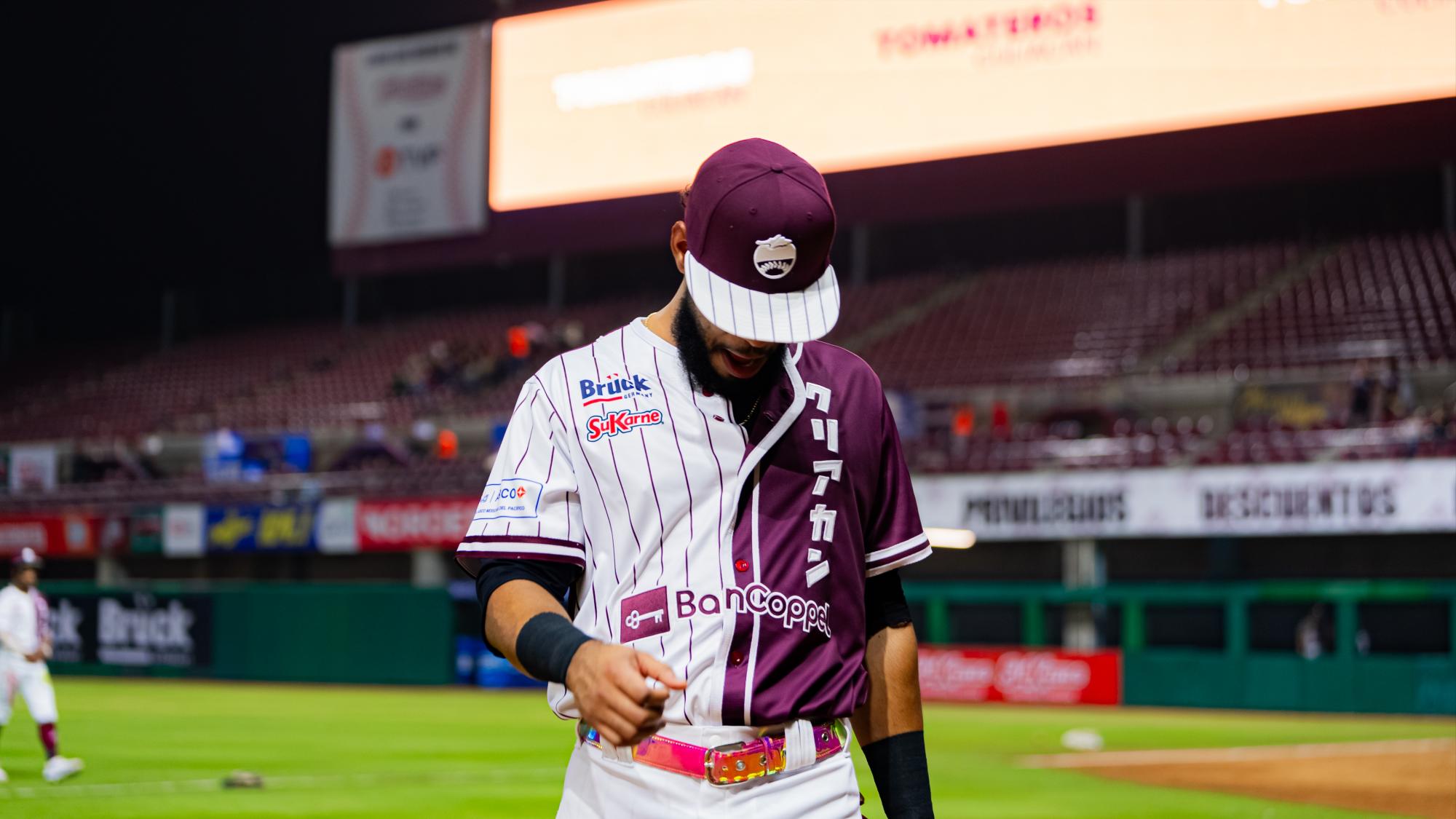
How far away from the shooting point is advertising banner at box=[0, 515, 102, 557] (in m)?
30.4

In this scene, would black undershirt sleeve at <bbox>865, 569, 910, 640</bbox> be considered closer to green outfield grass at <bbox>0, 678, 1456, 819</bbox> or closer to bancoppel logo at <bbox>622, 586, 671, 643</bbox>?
bancoppel logo at <bbox>622, 586, 671, 643</bbox>

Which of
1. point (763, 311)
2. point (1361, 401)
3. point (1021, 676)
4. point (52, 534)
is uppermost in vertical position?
point (1361, 401)

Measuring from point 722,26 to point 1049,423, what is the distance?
Answer: 10994mm

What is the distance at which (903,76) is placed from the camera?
29203 millimetres

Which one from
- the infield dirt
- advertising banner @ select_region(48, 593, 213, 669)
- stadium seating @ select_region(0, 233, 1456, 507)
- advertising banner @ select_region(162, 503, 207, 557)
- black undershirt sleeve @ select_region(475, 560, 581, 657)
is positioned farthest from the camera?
advertising banner @ select_region(162, 503, 207, 557)

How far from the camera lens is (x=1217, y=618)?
2169 cm

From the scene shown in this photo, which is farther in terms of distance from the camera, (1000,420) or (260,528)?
(260,528)

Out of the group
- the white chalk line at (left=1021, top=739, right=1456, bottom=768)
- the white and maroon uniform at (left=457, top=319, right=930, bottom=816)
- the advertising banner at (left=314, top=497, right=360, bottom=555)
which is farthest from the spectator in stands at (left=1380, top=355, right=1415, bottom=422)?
the white and maroon uniform at (left=457, top=319, right=930, bottom=816)

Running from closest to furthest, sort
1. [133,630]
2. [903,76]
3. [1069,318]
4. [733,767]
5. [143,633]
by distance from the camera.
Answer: [733,767]
[1069,318]
[903,76]
[143,633]
[133,630]

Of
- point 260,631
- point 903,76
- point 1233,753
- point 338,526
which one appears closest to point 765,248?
point 1233,753

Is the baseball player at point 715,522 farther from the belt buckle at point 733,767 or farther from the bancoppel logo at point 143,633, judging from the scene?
the bancoppel logo at point 143,633

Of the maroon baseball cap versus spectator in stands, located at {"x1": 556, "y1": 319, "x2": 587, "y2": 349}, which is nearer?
the maroon baseball cap

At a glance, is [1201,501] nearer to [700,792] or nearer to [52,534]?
[700,792]

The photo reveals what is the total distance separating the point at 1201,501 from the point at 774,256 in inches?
802
